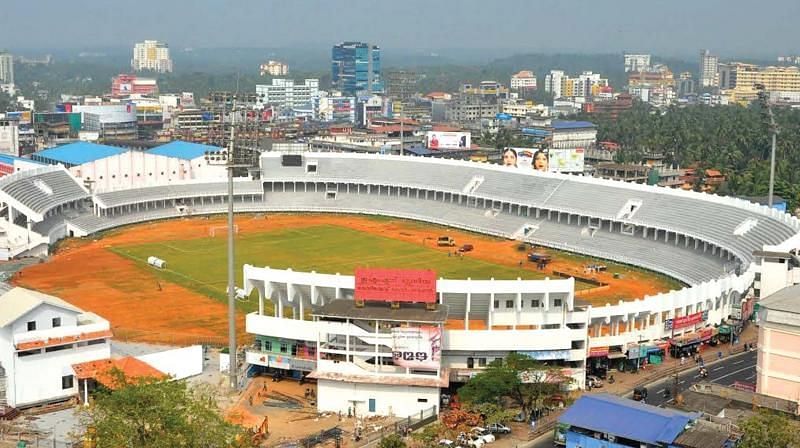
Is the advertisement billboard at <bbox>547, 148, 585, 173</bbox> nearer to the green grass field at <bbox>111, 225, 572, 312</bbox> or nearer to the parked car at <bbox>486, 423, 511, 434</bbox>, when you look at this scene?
the green grass field at <bbox>111, 225, 572, 312</bbox>

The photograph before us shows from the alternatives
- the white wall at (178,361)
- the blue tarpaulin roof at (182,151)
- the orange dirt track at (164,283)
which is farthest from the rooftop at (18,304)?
the blue tarpaulin roof at (182,151)

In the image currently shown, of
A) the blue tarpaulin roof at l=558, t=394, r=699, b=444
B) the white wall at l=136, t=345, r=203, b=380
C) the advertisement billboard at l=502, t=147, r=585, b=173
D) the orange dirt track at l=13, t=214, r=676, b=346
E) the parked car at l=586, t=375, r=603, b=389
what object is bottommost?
the orange dirt track at l=13, t=214, r=676, b=346

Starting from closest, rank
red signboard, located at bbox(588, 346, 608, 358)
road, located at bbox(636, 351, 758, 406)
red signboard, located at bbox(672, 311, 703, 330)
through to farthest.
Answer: road, located at bbox(636, 351, 758, 406) < red signboard, located at bbox(588, 346, 608, 358) < red signboard, located at bbox(672, 311, 703, 330)

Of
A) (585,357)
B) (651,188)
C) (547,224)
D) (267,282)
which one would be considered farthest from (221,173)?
(585,357)

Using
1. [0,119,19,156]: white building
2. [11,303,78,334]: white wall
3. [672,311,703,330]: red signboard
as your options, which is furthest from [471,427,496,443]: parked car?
[0,119,19,156]: white building

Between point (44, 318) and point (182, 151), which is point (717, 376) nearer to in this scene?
point (44, 318)
